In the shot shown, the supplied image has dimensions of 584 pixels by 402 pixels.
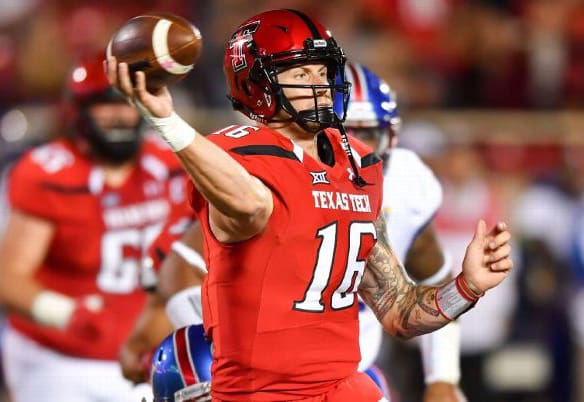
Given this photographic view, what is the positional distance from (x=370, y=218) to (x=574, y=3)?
19.5 feet

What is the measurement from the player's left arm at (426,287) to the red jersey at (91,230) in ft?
7.51

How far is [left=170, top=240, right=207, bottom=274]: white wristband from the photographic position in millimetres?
4234

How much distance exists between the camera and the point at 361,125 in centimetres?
448

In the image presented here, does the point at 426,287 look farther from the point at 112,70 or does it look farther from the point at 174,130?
the point at 112,70

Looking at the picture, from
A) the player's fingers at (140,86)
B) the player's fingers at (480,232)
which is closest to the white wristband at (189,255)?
the player's fingers at (480,232)

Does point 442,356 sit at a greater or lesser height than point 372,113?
lesser

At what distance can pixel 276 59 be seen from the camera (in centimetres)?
351

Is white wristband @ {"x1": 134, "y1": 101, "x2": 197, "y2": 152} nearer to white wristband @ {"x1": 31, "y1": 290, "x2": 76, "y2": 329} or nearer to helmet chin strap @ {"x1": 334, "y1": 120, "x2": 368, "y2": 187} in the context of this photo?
helmet chin strap @ {"x1": 334, "y1": 120, "x2": 368, "y2": 187}

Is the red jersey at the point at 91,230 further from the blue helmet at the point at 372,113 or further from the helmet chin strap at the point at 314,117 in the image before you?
the helmet chin strap at the point at 314,117

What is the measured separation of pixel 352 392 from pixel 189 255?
97cm

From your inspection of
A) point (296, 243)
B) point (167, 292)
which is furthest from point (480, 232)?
point (167, 292)

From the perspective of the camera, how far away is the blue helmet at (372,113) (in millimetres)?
4477

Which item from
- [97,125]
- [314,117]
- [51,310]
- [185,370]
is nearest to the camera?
[314,117]

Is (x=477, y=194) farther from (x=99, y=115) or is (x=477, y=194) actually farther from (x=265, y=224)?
(x=265, y=224)
